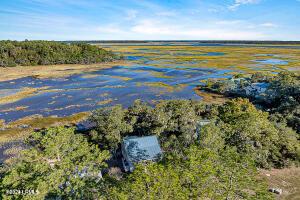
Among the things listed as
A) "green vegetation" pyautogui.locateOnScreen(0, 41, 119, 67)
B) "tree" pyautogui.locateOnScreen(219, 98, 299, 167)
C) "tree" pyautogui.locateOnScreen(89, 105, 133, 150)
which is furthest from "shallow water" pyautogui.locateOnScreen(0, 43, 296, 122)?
"green vegetation" pyautogui.locateOnScreen(0, 41, 119, 67)

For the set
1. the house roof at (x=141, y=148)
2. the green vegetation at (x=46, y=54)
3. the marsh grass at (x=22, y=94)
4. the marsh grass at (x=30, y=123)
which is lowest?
the marsh grass at (x=30, y=123)

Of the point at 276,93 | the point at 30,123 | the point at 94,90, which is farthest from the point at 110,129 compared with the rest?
the point at 94,90

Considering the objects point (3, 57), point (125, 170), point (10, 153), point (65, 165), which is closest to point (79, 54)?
point (3, 57)

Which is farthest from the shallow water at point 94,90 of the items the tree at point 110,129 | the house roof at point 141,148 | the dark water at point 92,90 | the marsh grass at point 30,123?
the house roof at point 141,148

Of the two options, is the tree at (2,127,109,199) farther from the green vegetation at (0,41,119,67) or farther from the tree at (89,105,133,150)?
the green vegetation at (0,41,119,67)

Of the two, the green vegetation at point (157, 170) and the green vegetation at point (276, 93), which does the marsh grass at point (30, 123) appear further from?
the green vegetation at point (276, 93)

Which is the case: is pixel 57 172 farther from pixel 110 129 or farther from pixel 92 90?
pixel 92 90

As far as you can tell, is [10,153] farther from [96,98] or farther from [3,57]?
[3,57]
